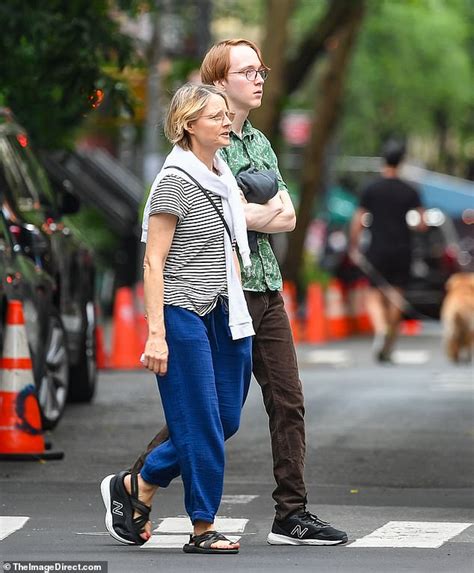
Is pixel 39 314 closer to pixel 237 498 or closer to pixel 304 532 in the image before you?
pixel 237 498

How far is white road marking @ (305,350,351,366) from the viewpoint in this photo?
774 inches

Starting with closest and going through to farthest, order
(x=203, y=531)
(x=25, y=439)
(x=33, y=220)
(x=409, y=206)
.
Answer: (x=203, y=531)
(x=25, y=439)
(x=33, y=220)
(x=409, y=206)

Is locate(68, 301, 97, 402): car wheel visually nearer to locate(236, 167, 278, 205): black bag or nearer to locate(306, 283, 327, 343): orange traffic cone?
locate(236, 167, 278, 205): black bag

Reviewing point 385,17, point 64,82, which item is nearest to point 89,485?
point 64,82

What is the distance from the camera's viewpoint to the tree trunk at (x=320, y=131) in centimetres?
2545

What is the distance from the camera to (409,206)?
59.8ft

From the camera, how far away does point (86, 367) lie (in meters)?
13.3

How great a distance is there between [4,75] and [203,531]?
24.9 feet

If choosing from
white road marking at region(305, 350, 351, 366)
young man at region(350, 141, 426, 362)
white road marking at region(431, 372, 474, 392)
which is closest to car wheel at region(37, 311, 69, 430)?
white road marking at region(431, 372, 474, 392)

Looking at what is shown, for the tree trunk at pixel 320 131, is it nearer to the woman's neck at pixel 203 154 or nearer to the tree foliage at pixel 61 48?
the tree foliage at pixel 61 48

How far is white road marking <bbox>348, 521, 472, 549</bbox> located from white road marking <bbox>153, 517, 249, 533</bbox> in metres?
0.59

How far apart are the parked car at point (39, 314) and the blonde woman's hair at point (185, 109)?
3.54 m

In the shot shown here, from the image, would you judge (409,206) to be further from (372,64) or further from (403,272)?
(372,64)

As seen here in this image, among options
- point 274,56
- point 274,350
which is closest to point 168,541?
point 274,350
